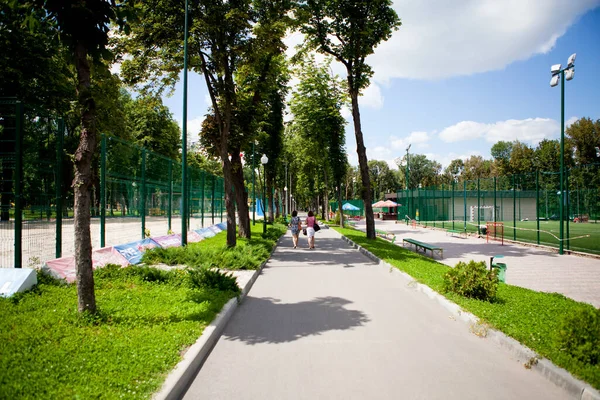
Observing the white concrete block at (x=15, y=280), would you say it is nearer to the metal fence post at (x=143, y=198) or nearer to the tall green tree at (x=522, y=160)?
the metal fence post at (x=143, y=198)

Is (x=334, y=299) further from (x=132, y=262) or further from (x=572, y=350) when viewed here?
(x=132, y=262)

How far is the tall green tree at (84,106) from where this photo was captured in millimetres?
5008

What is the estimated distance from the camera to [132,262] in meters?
10.1

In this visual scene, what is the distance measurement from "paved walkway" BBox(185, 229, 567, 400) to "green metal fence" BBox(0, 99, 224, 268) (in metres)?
4.85

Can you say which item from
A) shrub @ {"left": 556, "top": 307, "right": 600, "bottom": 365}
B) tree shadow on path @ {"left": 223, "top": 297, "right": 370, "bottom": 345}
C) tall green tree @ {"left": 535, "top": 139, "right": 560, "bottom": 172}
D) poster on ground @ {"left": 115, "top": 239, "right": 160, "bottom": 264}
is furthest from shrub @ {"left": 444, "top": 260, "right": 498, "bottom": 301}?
tall green tree @ {"left": 535, "top": 139, "right": 560, "bottom": 172}

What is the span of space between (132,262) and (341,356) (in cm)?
769

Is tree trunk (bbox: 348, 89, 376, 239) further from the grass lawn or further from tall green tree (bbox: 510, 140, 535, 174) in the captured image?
tall green tree (bbox: 510, 140, 535, 174)

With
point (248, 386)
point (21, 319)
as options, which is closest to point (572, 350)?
point (248, 386)

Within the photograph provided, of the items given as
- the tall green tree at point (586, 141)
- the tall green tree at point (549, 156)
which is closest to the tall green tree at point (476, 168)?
the tall green tree at point (549, 156)

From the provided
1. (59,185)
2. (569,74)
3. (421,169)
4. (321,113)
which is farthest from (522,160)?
(59,185)

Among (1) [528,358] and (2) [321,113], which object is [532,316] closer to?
(1) [528,358]

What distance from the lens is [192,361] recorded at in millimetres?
4004

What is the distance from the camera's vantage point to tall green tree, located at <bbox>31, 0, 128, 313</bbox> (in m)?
5.01

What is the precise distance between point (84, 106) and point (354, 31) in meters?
15.7
